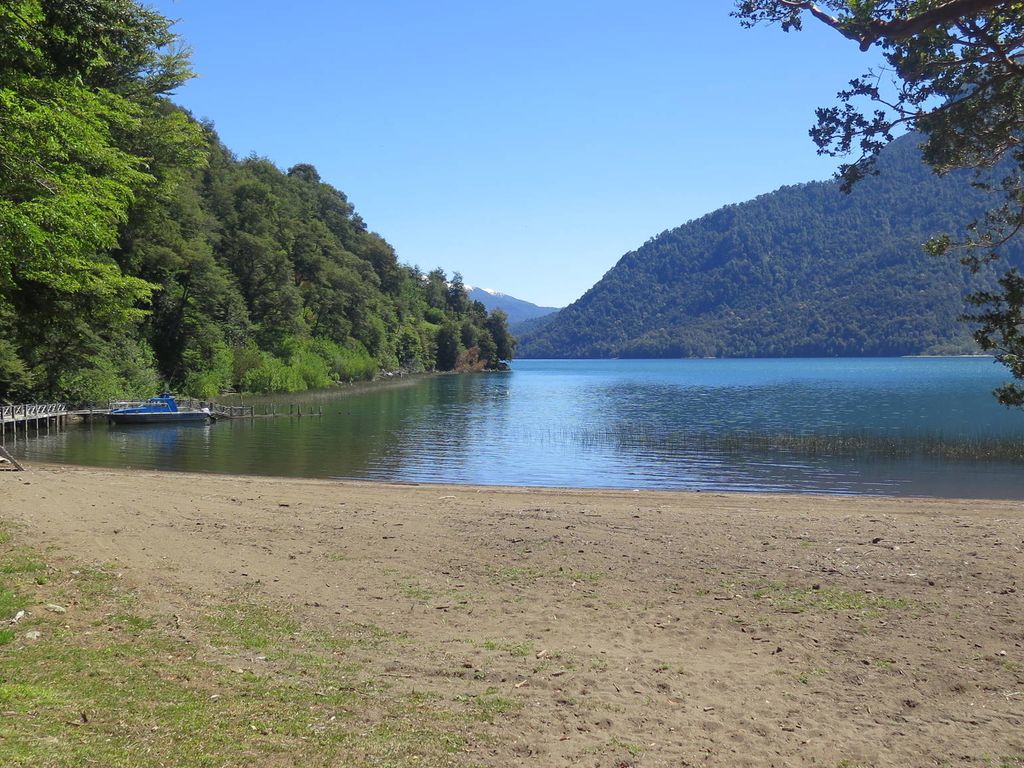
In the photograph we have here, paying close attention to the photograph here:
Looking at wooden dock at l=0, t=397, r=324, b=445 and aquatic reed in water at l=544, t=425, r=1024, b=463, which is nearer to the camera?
aquatic reed in water at l=544, t=425, r=1024, b=463

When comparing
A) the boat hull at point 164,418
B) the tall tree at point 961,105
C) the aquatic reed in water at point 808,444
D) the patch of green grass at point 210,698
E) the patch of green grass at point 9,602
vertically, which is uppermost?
the tall tree at point 961,105

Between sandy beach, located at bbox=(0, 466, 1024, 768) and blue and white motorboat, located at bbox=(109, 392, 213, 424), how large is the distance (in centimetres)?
3181

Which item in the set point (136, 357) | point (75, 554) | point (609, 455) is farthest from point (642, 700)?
point (136, 357)

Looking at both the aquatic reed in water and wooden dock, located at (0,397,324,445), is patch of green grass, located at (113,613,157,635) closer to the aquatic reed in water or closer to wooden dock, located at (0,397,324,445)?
the aquatic reed in water

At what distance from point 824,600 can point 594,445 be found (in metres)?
29.3

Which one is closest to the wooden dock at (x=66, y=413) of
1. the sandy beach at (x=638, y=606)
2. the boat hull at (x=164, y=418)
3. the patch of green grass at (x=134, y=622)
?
the boat hull at (x=164, y=418)

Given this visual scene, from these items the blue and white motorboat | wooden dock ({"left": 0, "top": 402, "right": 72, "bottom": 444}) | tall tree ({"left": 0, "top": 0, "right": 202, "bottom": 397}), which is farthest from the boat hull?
tall tree ({"left": 0, "top": 0, "right": 202, "bottom": 397})

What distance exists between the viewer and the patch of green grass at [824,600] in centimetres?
959

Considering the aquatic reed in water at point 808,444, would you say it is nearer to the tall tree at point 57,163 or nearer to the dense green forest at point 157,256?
the dense green forest at point 157,256

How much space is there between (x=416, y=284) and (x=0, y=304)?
15495cm

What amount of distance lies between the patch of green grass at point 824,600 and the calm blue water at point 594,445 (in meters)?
15.7

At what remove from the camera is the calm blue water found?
→ 2831 centimetres

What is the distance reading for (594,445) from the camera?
39250 mm

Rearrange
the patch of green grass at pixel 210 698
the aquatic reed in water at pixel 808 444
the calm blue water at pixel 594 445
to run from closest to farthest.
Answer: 1. the patch of green grass at pixel 210 698
2. the calm blue water at pixel 594 445
3. the aquatic reed in water at pixel 808 444
